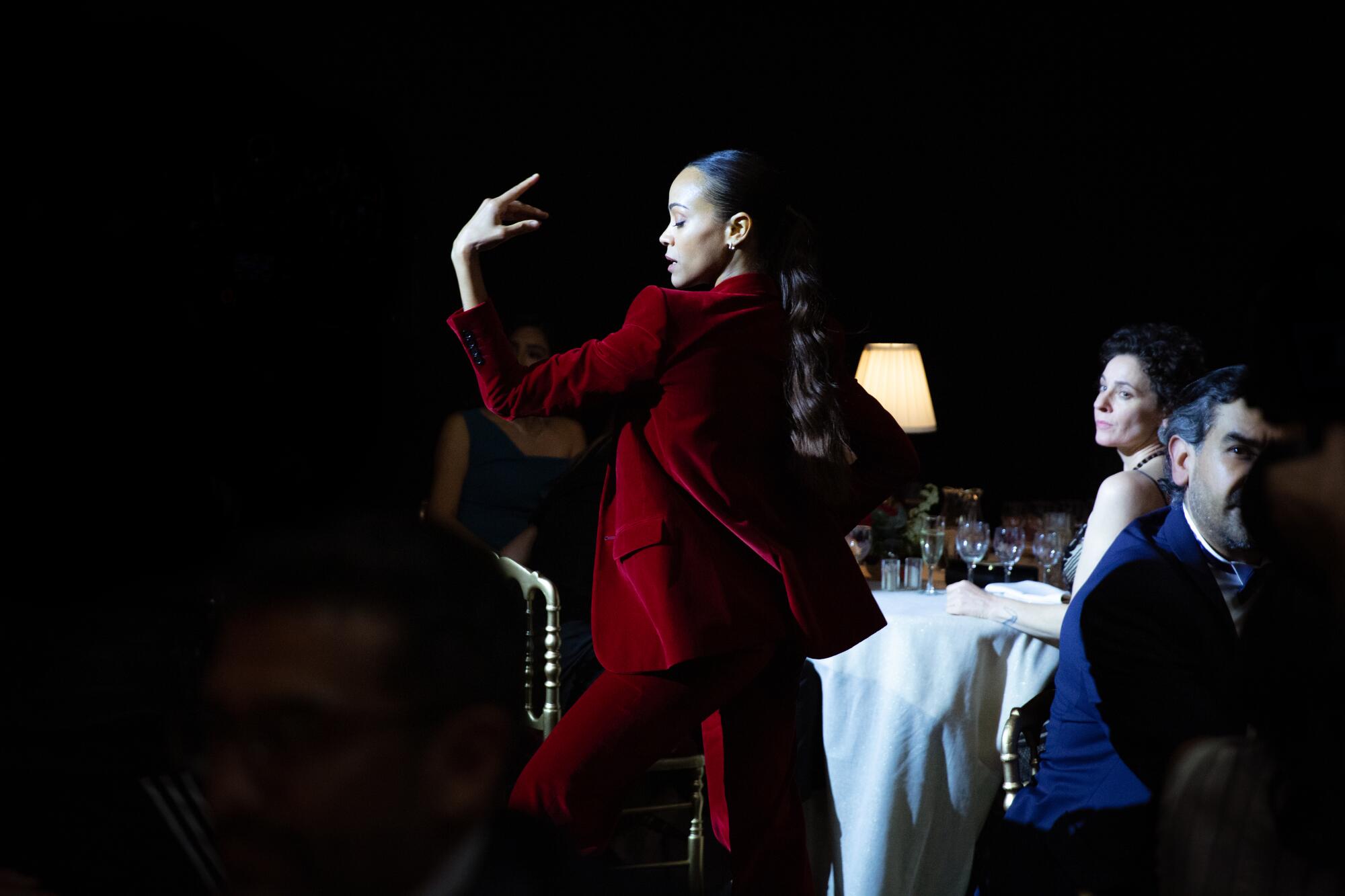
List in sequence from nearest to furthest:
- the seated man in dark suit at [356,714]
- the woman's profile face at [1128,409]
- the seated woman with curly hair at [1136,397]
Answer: the seated man in dark suit at [356,714], the seated woman with curly hair at [1136,397], the woman's profile face at [1128,409]

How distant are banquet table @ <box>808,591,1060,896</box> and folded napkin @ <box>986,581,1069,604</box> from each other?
102 millimetres

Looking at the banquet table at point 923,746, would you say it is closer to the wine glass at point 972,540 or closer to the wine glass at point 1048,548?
the wine glass at point 972,540

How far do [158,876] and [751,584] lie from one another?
3.44 feet

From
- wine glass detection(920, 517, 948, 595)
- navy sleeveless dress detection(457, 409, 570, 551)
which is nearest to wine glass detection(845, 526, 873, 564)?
Result: wine glass detection(920, 517, 948, 595)

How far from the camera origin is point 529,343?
3.17 meters

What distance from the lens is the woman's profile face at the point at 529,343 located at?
10.4 ft

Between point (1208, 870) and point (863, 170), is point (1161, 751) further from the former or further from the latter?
point (863, 170)

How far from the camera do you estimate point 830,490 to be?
1.78 metres

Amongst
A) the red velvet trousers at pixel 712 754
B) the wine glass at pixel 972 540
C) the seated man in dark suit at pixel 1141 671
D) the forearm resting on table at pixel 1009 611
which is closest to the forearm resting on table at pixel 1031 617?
the forearm resting on table at pixel 1009 611

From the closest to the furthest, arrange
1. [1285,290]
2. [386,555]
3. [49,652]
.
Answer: [386,555], [1285,290], [49,652]

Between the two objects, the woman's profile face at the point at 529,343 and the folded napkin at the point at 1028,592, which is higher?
the woman's profile face at the point at 529,343

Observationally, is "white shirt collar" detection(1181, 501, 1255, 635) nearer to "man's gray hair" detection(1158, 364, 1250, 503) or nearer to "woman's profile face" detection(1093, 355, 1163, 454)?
"man's gray hair" detection(1158, 364, 1250, 503)

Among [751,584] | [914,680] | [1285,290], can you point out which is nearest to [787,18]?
[914,680]

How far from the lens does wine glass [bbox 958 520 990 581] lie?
2746mm
